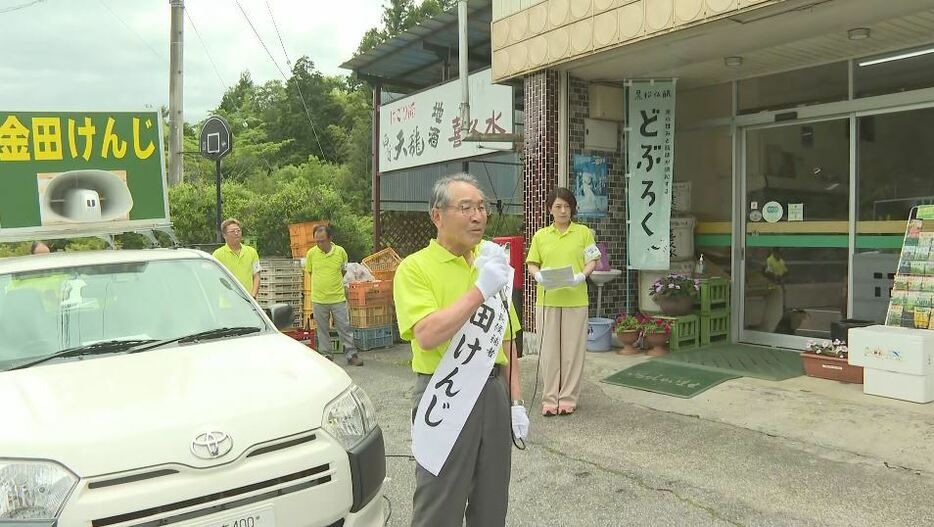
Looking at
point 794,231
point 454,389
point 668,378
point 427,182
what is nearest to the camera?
point 454,389

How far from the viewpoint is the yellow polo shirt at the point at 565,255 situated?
5.69 metres

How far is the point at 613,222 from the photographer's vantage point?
8.49m

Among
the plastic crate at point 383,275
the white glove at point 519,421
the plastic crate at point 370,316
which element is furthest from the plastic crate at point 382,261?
the white glove at point 519,421

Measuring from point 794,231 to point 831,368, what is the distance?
79.8 inches

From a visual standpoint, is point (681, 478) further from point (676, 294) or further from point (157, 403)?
point (676, 294)

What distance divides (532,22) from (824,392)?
196 inches

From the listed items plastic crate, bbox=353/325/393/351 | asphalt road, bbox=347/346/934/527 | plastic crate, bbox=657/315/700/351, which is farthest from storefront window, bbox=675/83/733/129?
plastic crate, bbox=353/325/393/351

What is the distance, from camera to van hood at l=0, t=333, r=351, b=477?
2.43 m

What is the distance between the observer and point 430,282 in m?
2.65

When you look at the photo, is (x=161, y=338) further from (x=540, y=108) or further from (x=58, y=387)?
(x=540, y=108)

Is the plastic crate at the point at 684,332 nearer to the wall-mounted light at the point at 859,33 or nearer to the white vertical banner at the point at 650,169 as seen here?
the white vertical banner at the point at 650,169

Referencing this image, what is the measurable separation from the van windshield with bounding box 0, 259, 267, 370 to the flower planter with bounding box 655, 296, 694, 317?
5.31 meters

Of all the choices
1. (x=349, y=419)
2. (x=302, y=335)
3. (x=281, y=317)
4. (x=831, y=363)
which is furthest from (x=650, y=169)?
(x=349, y=419)

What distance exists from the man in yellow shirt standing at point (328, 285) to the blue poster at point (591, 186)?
3241mm
